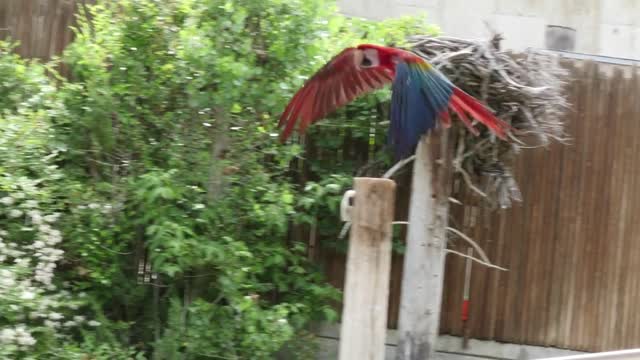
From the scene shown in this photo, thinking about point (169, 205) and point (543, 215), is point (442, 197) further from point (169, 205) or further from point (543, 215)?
point (169, 205)

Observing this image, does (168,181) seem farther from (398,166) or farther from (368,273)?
(368,273)

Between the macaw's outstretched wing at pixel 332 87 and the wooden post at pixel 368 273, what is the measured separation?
183cm

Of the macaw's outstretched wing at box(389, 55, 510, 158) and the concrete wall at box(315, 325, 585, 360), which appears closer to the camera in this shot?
the macaw's outstretched wing at box(389, 55, 510, 158)

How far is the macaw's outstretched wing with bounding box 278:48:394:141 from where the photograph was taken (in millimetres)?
5562

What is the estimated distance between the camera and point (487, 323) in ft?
21.5

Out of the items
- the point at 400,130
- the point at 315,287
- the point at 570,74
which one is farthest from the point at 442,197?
the point at 570,74

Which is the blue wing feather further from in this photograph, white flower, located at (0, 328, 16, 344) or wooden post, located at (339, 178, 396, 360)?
white flower, located at (0, 328, 16, 344)

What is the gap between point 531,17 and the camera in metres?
11.2

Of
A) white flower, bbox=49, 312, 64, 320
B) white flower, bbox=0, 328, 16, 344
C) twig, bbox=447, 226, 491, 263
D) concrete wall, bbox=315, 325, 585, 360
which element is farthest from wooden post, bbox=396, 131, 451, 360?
white flower, bbox=0, 328, 16, 344

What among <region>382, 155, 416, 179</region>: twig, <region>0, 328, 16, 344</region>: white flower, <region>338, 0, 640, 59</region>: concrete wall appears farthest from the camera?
<region>338, 0, 640, 59</region>: concrete wall

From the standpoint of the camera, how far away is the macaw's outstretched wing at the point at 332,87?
5562 mm

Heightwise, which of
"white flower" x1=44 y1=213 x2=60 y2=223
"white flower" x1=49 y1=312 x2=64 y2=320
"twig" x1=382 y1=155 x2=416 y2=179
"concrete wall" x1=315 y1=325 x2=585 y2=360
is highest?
"twig" x1=382 y1=155 x2=416 y2=179

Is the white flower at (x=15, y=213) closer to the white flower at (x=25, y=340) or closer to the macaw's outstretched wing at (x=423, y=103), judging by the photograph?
the white flower at (x=25, y=340)

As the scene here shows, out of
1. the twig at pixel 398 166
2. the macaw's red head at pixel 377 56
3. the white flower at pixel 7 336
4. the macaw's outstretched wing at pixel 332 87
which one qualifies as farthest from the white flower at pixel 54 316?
the macaw's red head at pixel 377 56
